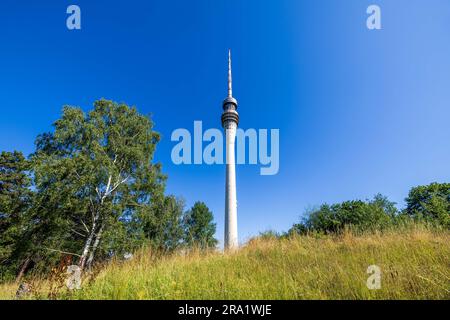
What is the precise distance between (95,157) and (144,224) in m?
6.09

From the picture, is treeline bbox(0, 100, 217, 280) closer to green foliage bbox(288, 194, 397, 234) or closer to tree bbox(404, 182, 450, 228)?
green foliage bbox(288, 194, 397, 234)

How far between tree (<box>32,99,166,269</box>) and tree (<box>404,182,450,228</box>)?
137 feet

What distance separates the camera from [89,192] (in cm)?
1399

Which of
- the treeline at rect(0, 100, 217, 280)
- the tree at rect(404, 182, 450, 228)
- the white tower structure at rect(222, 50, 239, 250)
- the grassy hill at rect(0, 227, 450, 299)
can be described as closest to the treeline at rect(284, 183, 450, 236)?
the tree at rect(404, 182, 450, 228)

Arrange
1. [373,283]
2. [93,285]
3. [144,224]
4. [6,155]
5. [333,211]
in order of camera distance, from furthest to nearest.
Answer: [333,211], [6,155], [144,224], [93,285], [373,283]

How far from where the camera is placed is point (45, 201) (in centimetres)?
1283

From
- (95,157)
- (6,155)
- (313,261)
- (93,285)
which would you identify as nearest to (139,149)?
(95,157)

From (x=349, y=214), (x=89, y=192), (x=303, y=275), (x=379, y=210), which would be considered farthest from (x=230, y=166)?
(x=379, y=210)

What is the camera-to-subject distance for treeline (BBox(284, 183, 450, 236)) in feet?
98.5

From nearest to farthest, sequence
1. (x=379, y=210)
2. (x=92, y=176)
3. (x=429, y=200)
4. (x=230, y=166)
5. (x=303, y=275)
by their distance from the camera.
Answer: (x=303, y=275), (x=92, y=176), (x=230, y=166), (x=379, y=210), (x=429, y=200)

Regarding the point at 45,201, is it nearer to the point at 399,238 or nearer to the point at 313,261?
the point at 313,261

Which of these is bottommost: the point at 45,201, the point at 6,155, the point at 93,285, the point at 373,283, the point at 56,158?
the point at 93,285

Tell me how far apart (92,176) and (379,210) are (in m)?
39.1

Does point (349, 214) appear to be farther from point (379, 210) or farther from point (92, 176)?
point (92, 176)
